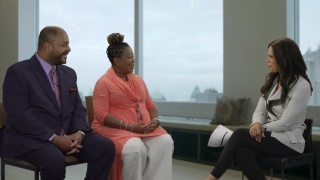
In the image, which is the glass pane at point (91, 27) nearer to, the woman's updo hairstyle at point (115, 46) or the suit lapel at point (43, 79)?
the woman's updo hairstyle at point (115, 46)

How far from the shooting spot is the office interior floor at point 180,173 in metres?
3.88

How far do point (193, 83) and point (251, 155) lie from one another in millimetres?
2694

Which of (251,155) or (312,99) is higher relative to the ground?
(312,99)

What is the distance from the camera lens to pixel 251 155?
8.69ft

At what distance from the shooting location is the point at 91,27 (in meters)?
6.77

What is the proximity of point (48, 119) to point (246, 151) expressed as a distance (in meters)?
1.41

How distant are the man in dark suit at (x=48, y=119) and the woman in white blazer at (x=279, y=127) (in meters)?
0.89

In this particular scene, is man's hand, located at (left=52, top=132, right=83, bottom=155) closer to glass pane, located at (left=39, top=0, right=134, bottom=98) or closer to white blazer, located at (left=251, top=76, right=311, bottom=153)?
white blazer, located at (left=251, top=76, right=311, bottom=153)

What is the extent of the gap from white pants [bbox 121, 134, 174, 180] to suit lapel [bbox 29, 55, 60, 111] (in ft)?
2.01

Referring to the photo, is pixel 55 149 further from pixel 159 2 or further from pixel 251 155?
pixel 159 2

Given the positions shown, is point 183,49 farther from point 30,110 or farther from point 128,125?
point 30,110

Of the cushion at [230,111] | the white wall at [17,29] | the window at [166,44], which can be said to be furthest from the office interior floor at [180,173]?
the white wall at [17,29]

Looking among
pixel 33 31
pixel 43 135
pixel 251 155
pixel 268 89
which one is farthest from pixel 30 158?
pixel 33 31

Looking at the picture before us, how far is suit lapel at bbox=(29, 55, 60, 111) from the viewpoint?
8.07 ft
